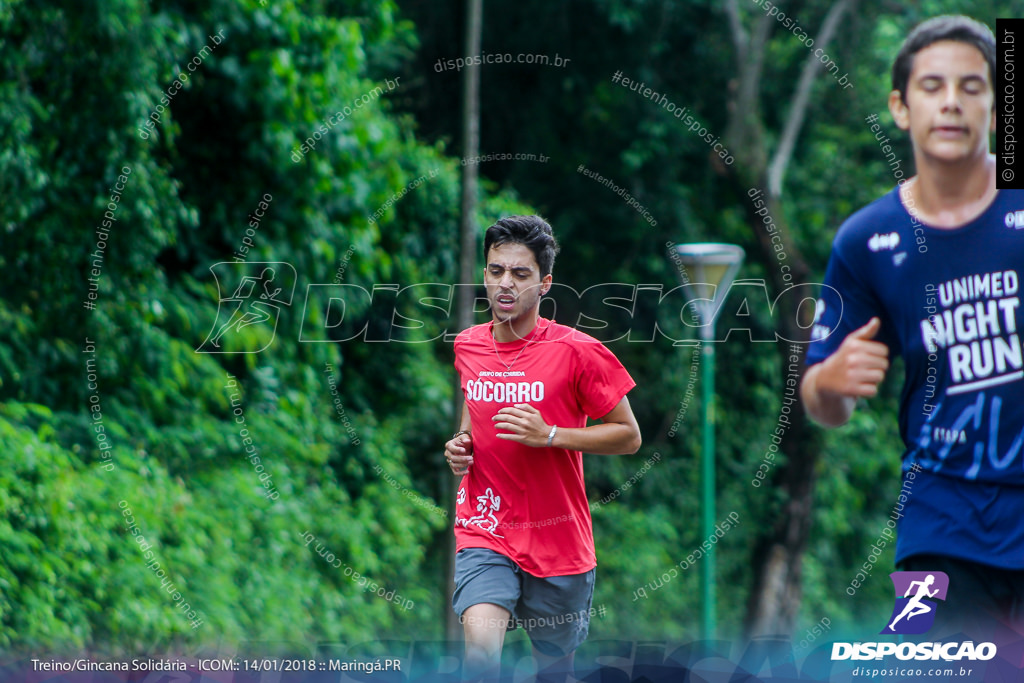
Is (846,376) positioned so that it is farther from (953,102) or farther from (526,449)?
(526,449)

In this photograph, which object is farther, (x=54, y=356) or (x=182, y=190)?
(x=182, y=190)

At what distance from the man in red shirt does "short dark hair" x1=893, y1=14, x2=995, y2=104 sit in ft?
3.49

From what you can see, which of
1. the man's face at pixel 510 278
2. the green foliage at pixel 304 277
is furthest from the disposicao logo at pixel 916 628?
the green foliage at pixel 304 277

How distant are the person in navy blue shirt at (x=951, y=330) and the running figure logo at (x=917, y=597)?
27mm

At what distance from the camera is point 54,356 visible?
5.32 m

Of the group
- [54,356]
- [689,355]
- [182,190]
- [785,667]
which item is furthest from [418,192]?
[785,667]

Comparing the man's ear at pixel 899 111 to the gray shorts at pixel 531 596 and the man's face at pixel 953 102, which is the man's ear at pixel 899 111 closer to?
the man's face at pixel 953 102

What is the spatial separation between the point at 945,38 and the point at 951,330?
751 mm

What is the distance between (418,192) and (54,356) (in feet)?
9.46

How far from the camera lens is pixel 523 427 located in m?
2.90

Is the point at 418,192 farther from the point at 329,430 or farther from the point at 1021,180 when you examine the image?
the point at 1021,180

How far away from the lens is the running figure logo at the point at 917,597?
108 inches

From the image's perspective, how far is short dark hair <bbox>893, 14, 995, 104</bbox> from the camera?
8.46ft

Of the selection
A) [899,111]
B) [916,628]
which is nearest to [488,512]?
[916,628]
